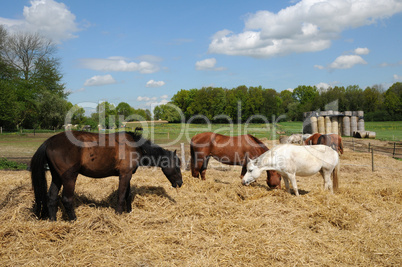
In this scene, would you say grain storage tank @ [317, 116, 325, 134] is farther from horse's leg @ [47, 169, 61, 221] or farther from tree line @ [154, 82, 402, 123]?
tree line @ [154, 82, 402, 123]

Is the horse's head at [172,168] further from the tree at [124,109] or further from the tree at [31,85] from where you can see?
the tree at [124,109]

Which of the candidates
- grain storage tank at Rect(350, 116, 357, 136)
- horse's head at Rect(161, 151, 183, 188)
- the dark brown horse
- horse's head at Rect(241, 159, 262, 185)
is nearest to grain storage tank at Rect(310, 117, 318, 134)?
grain storage tank at Rect(350, 116, 357, 136)

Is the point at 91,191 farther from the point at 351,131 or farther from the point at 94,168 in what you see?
the point at 351,131

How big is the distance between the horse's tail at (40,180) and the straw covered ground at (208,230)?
20 centimetres

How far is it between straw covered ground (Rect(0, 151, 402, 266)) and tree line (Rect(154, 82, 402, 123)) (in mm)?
52038

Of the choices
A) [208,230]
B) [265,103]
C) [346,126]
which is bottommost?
[208,230]

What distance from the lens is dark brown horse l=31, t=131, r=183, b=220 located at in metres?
4.47

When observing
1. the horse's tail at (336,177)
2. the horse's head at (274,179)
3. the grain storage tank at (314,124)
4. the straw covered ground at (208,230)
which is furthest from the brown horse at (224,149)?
the grain storage tank at (314,124)

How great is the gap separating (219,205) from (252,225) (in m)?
0.98

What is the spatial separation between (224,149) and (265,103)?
227 ft

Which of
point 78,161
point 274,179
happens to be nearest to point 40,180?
point 78,161

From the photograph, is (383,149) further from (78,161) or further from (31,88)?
(31,88)

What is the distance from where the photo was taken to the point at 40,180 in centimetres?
453

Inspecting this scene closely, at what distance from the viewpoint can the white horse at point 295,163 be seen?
641cm
